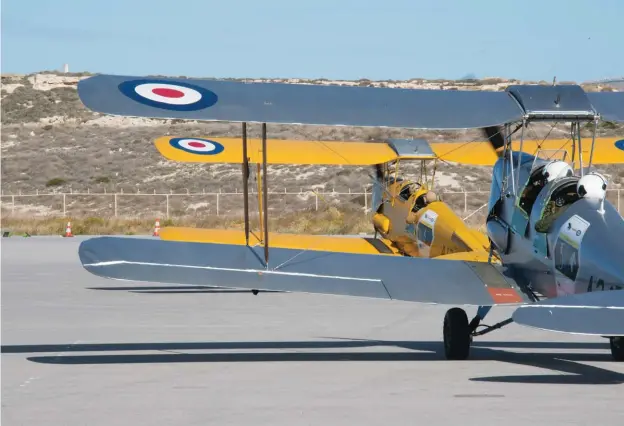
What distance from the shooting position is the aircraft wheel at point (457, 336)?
460 inches

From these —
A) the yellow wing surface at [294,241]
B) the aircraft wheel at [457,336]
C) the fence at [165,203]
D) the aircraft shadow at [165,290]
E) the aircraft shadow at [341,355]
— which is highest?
the fence at [165,203]

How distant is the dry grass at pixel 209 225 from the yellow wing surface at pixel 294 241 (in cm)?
2096

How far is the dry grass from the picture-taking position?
1671 inches

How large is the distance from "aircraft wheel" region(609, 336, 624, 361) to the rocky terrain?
41.4 m

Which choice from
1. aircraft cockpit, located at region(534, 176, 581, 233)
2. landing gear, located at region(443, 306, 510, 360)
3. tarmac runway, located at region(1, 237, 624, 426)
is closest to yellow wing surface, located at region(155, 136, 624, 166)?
tarmac runway, located at region(1, 237, 624, 426)

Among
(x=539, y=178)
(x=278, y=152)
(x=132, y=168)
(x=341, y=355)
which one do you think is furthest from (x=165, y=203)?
(x=539, y=178)

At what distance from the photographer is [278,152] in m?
20.7

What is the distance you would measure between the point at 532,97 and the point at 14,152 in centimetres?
6933

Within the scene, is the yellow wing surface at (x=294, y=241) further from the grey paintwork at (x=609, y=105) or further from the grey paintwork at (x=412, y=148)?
the grey paintwork at (x=609, y=105)

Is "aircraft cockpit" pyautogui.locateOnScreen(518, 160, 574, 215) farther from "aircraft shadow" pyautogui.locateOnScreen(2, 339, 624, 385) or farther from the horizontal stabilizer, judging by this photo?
the horizontal stabilizer

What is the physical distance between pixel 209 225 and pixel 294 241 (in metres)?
27.8

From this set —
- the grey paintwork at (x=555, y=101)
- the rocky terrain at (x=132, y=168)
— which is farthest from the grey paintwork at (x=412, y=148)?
the rocky terrain at (x=132, y=168)

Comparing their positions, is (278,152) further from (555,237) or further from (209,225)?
(209,225)

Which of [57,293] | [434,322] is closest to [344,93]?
[434,322]
